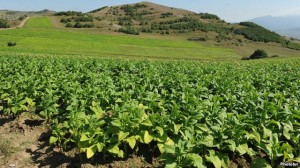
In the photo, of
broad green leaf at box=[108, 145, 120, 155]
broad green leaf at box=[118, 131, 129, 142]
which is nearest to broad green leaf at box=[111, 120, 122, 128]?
broad green leaf at box=[118, 131, 129, 142]

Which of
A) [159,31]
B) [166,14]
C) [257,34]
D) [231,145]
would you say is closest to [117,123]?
[231,145]

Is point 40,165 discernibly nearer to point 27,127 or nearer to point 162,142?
point 27,127

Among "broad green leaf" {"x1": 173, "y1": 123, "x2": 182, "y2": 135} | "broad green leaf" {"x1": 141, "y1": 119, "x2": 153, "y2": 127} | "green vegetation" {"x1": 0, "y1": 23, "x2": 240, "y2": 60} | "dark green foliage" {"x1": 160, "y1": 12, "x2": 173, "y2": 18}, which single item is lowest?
"green vegetation" {"x1": 0, "y1": 23, "x2": 240, "y2": 60}

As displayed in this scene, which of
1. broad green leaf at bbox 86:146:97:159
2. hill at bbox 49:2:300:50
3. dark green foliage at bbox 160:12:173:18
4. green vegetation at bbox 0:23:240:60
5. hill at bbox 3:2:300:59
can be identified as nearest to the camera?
broad green leaf at bbox 86:146:97:159

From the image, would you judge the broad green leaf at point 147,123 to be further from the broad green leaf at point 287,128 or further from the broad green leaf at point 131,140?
the broad green leaf at point 287,128

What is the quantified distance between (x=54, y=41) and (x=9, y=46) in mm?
11292

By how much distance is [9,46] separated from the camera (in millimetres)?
61031

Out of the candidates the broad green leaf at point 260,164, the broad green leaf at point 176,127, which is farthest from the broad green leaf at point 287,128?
the broad green leaf at point 176,127

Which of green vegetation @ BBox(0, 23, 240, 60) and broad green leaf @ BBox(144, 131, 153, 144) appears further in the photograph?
green vegetation @ BBox(0, 23, 240, 60)

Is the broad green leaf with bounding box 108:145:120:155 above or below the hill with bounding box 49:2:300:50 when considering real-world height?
below

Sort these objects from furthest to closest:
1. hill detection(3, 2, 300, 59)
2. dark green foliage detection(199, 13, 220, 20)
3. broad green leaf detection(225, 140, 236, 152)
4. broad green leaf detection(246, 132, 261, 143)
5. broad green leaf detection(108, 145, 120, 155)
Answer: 1. dark green foliage detection(199, 13, 220, 20)
2. hill detection(3, 2, 300, 59)
3. broad green leaf detection(108, 145, 120, 155)
4. broad green leaf detection(246, 132, 261, 143)
5. broad green leaf detection(225, 140, 236, 152)

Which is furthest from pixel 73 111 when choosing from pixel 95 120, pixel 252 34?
pixel 252 34

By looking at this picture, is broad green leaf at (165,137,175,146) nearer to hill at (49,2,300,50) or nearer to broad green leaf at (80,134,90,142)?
broad green leaf at (80,134,90,142)

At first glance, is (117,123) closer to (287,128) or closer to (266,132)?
(266,132)
